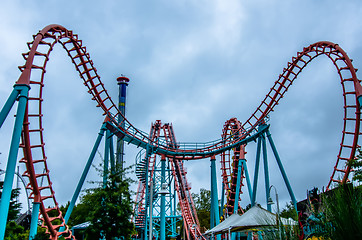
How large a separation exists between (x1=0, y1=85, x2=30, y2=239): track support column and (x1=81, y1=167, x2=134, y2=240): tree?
4041 millimetres

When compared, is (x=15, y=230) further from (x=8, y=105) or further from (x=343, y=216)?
(x=343, y=216)

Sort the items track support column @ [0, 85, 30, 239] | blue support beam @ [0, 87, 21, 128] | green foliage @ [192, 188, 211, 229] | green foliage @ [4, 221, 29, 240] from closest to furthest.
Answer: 1. track support column @ [0, 85, 30, 239]
2. blue support beam @ [0, 87, 21, 128]
3. green foliage @ [4, 221, 29, 240]
4. green foliage @ [192, 188, 211, 229]

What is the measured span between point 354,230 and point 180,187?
24.5m

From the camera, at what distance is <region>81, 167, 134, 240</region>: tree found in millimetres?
12438

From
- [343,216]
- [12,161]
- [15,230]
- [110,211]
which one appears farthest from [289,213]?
[15,230]

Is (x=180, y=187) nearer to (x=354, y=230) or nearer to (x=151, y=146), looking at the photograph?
(x=151, y=146)

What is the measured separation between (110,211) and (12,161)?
14.7 ft

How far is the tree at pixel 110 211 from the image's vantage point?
40.8ft

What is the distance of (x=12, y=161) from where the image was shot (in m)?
9.07

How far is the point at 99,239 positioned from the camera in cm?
1278

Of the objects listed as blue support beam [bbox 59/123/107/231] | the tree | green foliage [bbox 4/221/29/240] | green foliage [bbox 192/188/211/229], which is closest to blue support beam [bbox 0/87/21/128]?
the tree

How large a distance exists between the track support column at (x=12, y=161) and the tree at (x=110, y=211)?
4.04m

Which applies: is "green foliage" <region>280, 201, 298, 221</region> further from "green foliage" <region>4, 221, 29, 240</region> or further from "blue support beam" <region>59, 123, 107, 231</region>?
"green foliage" <region>4, 221, 29, 240</region>

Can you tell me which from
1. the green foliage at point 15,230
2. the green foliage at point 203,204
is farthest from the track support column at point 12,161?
the green foliage at point 203,204
